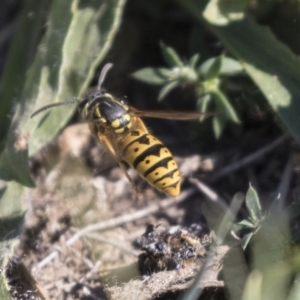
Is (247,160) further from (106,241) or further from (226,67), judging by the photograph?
(106,241)

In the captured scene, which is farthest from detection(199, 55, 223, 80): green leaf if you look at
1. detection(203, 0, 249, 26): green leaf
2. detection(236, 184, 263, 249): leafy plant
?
detection(236, 184, 263, 249): leafy plant

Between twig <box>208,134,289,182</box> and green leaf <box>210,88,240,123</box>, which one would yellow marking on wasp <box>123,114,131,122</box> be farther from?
twig <box>208,134,289,182</box>

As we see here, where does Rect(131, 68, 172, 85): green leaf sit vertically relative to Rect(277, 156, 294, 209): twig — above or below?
above

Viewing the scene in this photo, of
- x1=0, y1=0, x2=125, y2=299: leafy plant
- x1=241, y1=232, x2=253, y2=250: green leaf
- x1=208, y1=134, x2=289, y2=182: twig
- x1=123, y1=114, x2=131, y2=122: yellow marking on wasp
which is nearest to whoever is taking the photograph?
x1=241, y1=232, x2=253, y2=250: green leaf

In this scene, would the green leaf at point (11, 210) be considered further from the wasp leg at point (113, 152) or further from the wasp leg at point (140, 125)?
the wasp leg at point (140, 125)

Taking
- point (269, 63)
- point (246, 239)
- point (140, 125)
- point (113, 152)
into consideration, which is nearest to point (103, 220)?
point (113, 152)

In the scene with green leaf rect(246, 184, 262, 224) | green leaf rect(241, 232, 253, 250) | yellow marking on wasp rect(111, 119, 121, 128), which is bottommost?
green leaf rect(241, 232, 253, 250)

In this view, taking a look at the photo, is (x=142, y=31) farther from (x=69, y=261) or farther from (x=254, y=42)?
(x=69, y=261)
